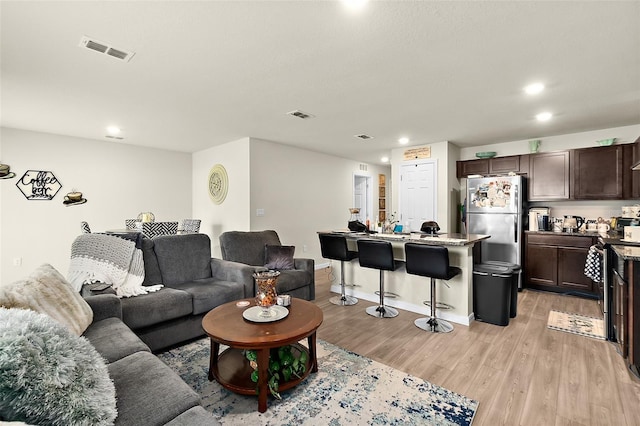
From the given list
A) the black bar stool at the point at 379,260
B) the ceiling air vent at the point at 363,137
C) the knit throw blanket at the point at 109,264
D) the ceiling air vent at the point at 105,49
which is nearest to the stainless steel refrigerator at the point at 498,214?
the ceiling air vent at the point at 363,137

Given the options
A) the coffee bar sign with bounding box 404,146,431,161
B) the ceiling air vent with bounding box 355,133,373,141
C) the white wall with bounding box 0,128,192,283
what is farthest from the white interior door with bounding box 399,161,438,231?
the white wall with bounding box 0,128,192,283

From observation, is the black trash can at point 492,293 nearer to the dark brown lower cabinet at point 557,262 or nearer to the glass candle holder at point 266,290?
the dark brown lower cabinet at point 557,262

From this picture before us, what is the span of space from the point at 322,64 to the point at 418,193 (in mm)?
3821

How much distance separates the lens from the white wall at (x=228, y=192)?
520cm

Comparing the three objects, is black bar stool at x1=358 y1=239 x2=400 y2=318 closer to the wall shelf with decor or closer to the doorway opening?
the doorway opening

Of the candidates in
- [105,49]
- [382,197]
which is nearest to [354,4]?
[105,49]

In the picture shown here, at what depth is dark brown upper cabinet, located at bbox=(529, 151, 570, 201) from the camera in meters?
4.56

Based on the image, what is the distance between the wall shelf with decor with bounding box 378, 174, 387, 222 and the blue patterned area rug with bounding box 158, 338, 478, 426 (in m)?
6.24

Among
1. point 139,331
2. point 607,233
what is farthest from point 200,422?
point 607,233

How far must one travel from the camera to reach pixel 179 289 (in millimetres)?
2936

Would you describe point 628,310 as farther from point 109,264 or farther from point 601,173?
point 109,264

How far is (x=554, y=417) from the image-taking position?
5.95 feet

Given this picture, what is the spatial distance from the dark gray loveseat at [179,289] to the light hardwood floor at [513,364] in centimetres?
109

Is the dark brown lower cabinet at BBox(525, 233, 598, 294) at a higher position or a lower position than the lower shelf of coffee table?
higher
